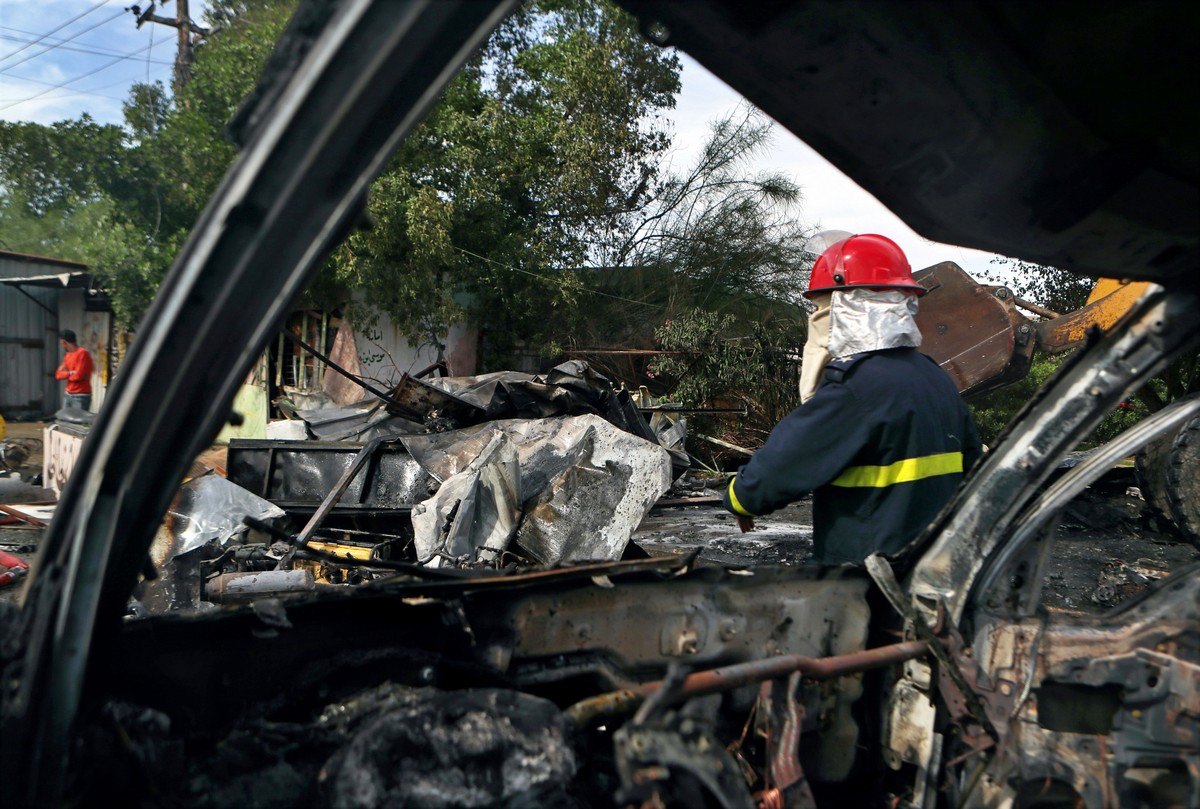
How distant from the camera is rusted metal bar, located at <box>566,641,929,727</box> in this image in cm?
163

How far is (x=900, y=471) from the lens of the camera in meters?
2.66

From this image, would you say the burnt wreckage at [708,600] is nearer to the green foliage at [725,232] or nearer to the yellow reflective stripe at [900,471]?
the yellow reflective stripe at [900,471]

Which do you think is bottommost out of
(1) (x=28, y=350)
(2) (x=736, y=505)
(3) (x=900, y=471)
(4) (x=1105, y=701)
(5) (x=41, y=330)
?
(4) (x=1105, y=701)

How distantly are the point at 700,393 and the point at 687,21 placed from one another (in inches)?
452

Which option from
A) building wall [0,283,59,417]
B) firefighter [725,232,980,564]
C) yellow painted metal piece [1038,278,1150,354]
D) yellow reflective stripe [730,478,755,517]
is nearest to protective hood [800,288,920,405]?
firefighter [725,232,980,564]

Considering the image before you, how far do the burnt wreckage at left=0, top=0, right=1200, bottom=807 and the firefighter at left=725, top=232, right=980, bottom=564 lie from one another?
1.90 feet

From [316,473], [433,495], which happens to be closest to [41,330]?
[316,473]

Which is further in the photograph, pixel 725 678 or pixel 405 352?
pixel 405 352

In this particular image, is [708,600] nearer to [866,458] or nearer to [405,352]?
[866,458]

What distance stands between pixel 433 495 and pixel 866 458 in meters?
4.16

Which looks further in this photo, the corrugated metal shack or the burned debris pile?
the corrugated metal shack

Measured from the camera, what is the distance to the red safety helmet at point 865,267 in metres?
2.92

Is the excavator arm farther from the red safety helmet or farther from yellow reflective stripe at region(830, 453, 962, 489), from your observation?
yellow reflective stripe at region(830, 453, 962, 489)

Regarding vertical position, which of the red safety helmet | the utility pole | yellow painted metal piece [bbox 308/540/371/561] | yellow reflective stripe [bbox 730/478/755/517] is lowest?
yellow painted metal piece [bbox 308/540/371/561]
